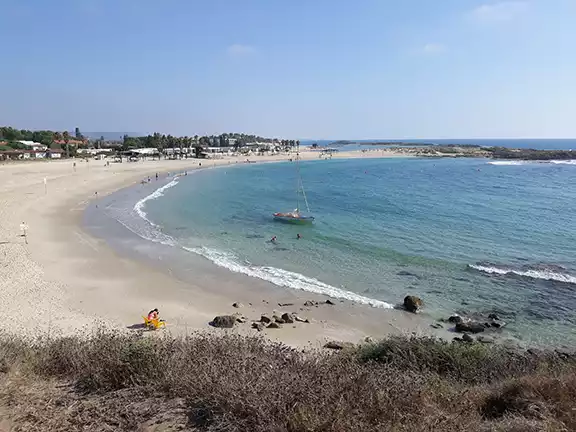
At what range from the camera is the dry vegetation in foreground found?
4.79 metres

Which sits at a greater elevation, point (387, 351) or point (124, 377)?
point (124, 377)

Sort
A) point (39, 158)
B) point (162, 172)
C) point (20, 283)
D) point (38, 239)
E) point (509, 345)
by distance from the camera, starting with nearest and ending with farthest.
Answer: point (509, 345), point (20, 283), point (38, 239), point (162, 172), point (39, 158)

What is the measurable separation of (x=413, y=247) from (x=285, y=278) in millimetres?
9864

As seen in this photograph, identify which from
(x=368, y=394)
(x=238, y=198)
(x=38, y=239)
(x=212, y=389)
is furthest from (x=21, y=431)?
(x=238, y=198)

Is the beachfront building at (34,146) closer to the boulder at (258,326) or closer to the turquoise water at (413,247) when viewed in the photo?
the turquoise water at (413,247)

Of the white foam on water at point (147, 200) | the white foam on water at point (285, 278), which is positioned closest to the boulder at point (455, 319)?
the white foam on water at point (285, 278)

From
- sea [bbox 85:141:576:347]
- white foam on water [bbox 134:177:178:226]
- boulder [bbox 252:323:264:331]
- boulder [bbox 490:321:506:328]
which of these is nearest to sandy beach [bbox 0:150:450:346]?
boulder [bbox 252:323:264:331]

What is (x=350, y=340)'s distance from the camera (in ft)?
45.6

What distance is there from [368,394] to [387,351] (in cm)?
408

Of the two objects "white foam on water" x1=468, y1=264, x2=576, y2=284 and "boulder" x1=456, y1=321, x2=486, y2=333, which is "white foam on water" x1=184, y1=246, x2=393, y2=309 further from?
"white foam on water" x1=468, y1=264, x2=576, y2=284

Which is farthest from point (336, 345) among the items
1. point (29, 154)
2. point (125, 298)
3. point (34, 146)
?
point (34, 146)

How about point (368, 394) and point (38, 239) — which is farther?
point (38, 239)

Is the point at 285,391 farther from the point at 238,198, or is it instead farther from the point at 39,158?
the point at 39,158

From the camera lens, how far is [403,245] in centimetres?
2639
